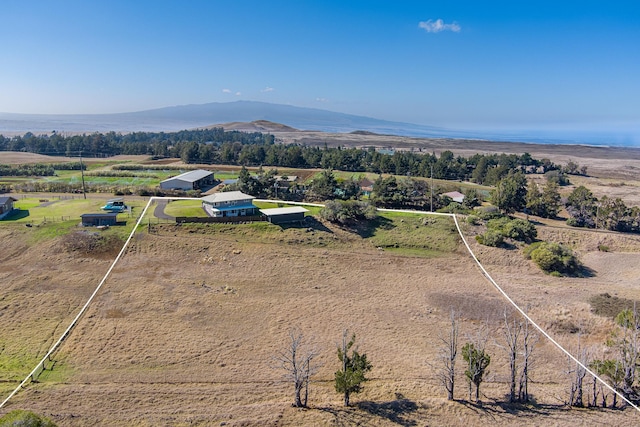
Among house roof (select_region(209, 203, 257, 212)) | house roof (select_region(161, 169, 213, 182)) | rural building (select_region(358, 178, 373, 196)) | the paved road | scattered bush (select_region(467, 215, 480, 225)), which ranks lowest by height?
scattered bush (select_region(467, 215, 480, 225))

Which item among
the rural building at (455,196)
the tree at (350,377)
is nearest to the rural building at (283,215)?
the tree at (350,377)

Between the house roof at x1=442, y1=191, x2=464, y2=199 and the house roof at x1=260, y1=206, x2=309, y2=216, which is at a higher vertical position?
the house roof at x1=442, y1=191, x2=464, y2=199

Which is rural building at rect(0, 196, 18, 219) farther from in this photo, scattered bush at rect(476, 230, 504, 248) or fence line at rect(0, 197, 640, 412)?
scattered bush at rect(476, 230, 504, 248)

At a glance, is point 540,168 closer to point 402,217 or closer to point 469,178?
point 469,178

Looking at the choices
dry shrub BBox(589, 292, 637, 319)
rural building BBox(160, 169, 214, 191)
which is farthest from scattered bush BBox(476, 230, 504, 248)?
rural building BBox(160, 169, 214, 191)

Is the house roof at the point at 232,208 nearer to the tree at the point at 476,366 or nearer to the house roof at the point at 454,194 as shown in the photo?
the tree at the point at 476,366

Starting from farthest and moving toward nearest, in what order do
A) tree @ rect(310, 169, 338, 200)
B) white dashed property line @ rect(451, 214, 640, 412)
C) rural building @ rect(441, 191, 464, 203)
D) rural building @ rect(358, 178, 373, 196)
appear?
1. rural building @ rect(358, 178, 373, 196)
2. rural building @ rect(441, 191, 464, 203)
3. tree @ rect(310, 169, 338, 200)
4. white dashed property line @ rect(451, 214, 640, 412)

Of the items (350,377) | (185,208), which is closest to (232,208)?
(185,208)

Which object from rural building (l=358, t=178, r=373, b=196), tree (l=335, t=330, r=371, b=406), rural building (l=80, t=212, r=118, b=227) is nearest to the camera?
tree (l=335, t=330, r=371, b=406)

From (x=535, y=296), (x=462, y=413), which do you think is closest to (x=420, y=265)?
(x=535, y=296)
